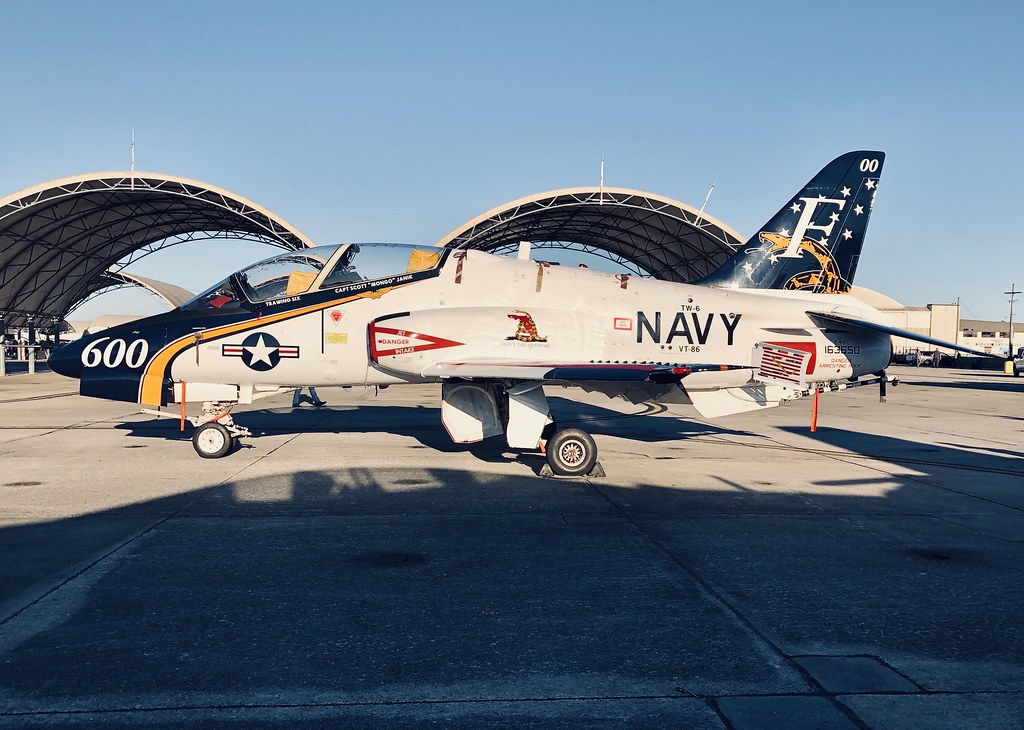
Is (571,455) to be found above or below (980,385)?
above

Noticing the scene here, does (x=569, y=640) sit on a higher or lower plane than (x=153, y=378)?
lower

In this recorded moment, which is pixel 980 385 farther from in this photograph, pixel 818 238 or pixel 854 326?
pixel 854 326

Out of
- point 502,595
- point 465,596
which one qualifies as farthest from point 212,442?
point 502,595

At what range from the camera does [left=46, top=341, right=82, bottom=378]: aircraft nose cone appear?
1005 centimetres

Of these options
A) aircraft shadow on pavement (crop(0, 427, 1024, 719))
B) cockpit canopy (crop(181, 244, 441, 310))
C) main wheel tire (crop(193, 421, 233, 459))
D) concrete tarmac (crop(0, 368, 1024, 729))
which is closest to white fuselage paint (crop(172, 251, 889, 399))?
cockpit canopy (crop(181, 244, 441, 310))

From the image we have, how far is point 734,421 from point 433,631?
1546 cm

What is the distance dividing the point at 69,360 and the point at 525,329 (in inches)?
252

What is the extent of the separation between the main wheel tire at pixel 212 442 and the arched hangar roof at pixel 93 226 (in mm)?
28385

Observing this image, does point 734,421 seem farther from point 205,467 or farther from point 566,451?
point 205,467

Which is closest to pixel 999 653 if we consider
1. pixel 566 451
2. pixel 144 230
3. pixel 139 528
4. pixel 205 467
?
pixel 566 451

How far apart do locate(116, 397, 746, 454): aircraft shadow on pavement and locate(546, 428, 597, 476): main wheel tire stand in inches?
63.4

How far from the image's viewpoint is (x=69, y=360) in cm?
1005

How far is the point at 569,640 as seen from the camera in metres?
4.13

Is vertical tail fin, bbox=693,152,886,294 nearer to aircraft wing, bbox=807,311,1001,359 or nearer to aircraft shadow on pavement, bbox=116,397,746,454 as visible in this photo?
aircraft wing, bbox=807,311,1001,359
